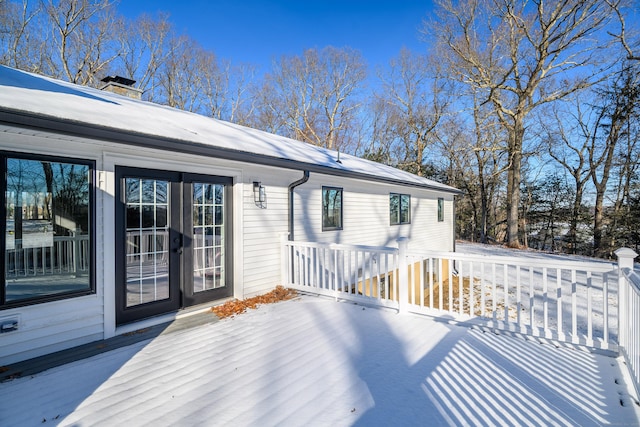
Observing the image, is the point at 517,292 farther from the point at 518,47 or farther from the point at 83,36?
the point at 83,36

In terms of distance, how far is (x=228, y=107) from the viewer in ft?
65.3

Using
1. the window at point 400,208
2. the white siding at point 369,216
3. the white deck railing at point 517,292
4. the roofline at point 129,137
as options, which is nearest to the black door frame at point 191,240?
the roofline at point 129,137

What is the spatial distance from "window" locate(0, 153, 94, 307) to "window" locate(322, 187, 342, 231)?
4313 mm

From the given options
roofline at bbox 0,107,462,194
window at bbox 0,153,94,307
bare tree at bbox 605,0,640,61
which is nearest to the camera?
roofline at bbox 0,107,462,194

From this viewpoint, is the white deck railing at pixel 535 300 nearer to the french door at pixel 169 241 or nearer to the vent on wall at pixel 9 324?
the french door at pixel 169 241

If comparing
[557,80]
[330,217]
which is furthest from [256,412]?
[557,80]

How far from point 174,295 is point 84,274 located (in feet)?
3.67

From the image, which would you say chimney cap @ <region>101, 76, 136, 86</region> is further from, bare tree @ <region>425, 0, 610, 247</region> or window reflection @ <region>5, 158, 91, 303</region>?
bare tree @ <region>425, 0, 610, 247</region>

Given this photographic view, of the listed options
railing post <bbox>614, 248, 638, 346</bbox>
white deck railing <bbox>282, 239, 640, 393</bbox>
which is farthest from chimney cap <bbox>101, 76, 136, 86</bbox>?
railing post <bbox>614, 248, 638, 346</bbox>

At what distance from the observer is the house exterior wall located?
3094mm

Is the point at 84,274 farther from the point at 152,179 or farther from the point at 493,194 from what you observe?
the point at 493,194

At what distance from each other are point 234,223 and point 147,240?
1.29 m

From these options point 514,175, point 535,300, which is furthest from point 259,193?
point 514,175

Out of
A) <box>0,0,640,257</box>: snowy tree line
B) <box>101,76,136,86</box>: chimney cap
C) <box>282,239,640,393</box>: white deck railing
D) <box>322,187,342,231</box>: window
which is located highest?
<box>0,0,640,257</box>: snowy tree line
